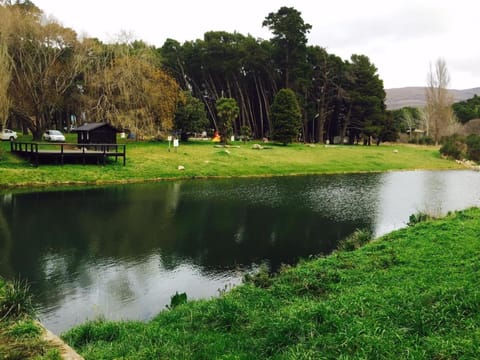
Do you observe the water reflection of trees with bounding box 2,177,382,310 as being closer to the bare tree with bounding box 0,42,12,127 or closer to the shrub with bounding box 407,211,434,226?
the shrub with bounding box 407,211,434,226

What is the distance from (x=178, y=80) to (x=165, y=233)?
52413mm

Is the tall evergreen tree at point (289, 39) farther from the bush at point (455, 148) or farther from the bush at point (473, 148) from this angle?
the bush at point (473, 148)

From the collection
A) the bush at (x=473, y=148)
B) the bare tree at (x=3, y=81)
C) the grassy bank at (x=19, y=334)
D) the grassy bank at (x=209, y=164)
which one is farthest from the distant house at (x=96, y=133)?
the bush at (x=473, y=148)

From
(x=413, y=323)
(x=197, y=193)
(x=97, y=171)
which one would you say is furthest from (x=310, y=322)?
(x=97, y=171)

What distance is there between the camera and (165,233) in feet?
49.8

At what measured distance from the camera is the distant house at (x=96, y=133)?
34919mm

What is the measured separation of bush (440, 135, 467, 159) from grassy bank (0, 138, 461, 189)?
1351mm

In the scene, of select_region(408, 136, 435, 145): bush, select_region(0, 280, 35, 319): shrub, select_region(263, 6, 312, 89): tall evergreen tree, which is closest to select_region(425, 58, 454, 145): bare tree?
select_region(408, 136, 435, 145): bush

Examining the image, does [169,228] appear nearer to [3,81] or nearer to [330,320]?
[330,320]

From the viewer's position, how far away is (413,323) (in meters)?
5.57

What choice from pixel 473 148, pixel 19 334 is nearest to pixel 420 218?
pixel 19 334

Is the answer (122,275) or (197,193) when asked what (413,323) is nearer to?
(122,275)

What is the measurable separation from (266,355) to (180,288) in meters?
4.97

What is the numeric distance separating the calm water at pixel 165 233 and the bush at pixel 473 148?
80.1 feet
